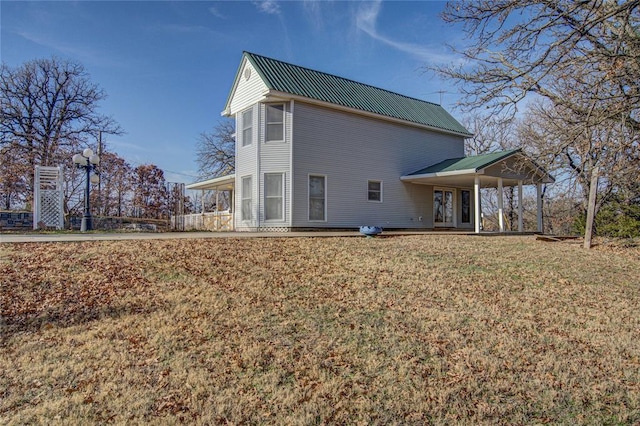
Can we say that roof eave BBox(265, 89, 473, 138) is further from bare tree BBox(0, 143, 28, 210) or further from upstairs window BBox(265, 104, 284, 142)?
bare tree BBox(0, 143, 28, 210)

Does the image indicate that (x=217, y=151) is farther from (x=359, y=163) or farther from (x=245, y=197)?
(x=359, y=163)

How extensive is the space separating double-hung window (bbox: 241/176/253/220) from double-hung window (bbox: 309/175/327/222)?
2163 millimetres

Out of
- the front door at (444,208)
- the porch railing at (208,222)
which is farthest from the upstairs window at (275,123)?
the front door at (444,208)

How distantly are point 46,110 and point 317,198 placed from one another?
20.2 meters

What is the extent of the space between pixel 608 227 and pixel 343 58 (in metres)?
12.7

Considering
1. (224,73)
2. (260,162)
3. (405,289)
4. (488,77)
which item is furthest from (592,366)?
(224,73)

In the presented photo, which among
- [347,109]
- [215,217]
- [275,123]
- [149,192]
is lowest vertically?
[215,217]

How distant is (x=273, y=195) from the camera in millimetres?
13469

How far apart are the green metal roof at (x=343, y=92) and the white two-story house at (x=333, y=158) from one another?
5 cm

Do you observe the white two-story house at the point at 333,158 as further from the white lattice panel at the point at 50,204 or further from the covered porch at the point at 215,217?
the white lattice panel at the point at 50,204

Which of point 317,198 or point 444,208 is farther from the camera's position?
point 444,208

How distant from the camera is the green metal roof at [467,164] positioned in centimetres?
1441

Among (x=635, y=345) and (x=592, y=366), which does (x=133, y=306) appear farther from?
(x=635, y=345)

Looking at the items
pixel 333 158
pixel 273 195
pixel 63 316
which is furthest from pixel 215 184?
pixel 63 316
